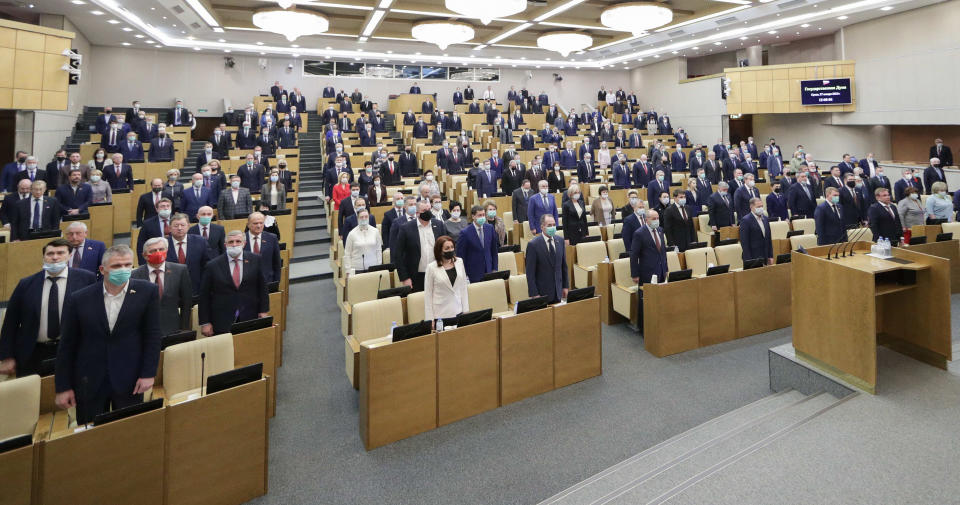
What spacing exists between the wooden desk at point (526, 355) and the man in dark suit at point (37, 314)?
10.3 feet

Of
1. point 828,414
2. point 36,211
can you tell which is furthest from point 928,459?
point 36,211

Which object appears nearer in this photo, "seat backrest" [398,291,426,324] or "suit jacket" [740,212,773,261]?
"seat backrest" [398,291,426,324]

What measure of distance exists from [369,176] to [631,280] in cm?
542

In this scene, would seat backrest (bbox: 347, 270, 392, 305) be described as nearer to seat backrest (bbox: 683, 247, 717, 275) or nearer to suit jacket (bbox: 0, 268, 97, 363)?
suit jacket (bbox: 0, 268, 97, 363)

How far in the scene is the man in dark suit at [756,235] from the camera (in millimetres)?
6201

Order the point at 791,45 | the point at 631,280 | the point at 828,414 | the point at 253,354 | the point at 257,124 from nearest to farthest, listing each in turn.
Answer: the point at 828,414
the point at 253,354
the point at 631,280
the point at 257,124
the point at 791,45

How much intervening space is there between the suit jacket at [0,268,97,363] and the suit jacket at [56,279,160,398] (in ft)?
1.72

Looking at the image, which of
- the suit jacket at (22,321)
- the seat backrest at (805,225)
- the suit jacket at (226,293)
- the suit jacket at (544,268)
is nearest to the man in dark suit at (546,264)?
the suit jacket at (544,268)

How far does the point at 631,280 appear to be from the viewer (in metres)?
5.76

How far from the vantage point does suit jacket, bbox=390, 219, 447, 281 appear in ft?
17.7

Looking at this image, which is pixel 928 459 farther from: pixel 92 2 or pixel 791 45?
pixel 791 45

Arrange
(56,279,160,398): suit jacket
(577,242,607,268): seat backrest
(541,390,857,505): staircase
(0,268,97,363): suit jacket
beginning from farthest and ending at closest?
1. (577,242,607,268): seat backrest
2. (0,268,97,363): suit jacket
3. (56,279,160,398): suit jacket
4. (541,390,857,505): staircase

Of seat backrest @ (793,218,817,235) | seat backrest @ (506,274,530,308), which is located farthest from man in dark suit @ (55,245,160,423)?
seat backrest @ (793,218,817,235)

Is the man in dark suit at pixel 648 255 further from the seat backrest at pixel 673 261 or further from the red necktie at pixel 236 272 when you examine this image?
the red necktie at pixel 236 272
